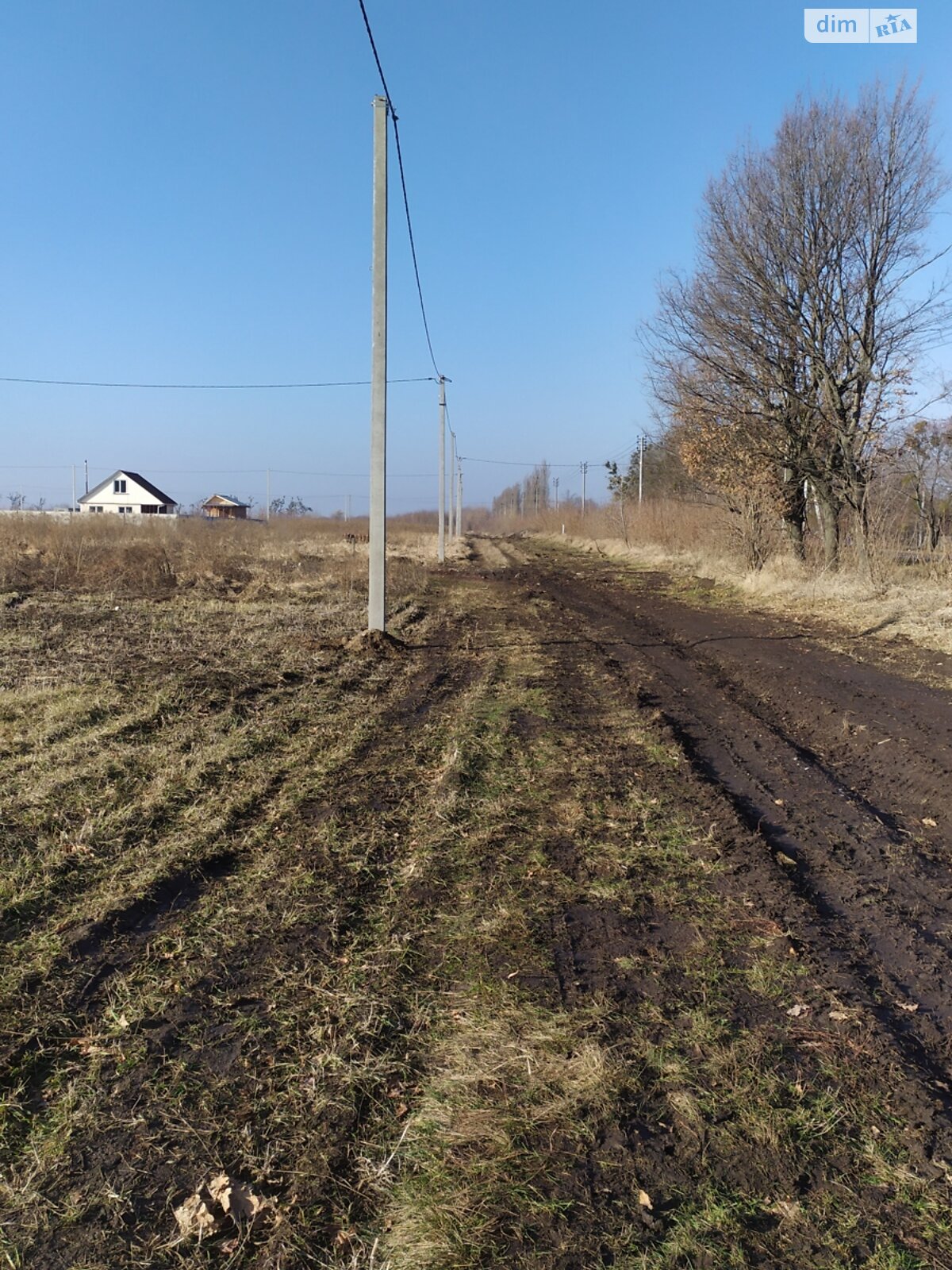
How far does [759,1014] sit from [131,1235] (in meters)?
2.05

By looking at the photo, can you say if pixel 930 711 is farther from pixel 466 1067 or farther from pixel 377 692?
pixel 466 1067

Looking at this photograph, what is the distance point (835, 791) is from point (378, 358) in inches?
309

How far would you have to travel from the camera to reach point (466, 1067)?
2.48 metres

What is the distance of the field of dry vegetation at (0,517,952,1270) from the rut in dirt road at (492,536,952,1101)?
0.17 meters

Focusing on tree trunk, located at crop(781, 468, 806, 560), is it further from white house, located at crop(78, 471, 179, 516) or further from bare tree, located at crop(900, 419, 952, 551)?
white house, located at crop(78, 471, 179, 516)

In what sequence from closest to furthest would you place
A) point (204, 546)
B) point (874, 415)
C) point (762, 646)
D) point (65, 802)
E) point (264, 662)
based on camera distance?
point (65, 802)
point (264, 662)
point (762, 646)
point (874, 415)
point (204, 546)

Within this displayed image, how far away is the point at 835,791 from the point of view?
5.23 metres

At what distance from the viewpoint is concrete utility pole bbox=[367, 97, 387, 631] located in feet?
33.2

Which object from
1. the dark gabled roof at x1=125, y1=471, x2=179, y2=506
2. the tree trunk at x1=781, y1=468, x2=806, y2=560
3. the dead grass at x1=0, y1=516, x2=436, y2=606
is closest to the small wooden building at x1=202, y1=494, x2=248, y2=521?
the dark gabled roof at x1=125, y1=471, x2=179, y2=506

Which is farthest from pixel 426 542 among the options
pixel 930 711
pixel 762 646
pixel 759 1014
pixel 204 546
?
pixel 759 1014

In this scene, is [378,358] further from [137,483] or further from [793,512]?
[137,483]

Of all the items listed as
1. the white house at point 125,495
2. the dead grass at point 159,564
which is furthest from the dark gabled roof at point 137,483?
the dead grass at point 159,564

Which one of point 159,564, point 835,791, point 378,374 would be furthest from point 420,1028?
point 159,564

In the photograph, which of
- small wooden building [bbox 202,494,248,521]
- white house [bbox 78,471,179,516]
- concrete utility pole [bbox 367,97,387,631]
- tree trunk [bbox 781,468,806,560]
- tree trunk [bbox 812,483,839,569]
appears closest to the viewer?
concrete utility pole [bbox 367,97,387,631]
